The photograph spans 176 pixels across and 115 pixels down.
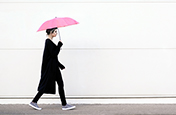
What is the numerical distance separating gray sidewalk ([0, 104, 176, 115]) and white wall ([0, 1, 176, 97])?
372mm

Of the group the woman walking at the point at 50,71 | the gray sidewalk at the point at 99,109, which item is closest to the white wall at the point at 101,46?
the gray sidewalk at the point at 99,109

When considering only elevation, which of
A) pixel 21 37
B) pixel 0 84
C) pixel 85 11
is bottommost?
pixel 0 84

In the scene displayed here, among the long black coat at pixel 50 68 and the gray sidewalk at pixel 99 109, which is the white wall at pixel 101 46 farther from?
the long black coat at pixel 50 68

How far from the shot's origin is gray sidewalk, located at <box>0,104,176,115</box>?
725 cm

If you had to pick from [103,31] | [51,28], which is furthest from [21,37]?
[103,31]

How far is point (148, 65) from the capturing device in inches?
324

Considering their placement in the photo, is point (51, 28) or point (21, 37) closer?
point (51, 28)

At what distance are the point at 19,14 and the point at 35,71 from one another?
126cm

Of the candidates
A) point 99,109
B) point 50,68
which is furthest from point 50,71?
point 99,109

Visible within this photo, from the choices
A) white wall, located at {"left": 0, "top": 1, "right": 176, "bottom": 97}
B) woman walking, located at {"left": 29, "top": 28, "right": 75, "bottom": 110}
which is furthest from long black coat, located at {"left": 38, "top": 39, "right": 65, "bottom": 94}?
white wall, located at {"left": 0, "top": 1, "right": 176, "bottom": 97}

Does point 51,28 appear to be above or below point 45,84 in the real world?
above

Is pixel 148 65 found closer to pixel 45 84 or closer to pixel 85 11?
pixel 85 11

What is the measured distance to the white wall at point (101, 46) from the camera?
821cm

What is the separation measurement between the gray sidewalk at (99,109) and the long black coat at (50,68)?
1.50 feet
